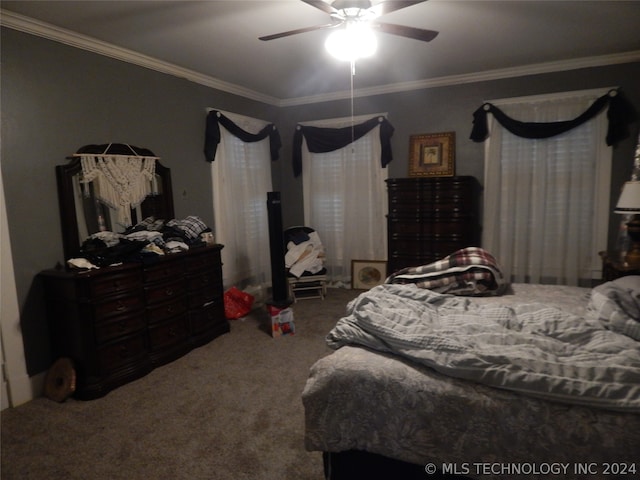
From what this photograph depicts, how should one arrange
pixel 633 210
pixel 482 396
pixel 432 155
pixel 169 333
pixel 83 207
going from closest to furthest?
pixel 482 396 → pixel 83 207 → pixel 633 210 → pixel 169 333 → pixel 432 155

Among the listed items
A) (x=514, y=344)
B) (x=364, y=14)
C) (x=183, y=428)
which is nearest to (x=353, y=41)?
(x=364, y=14)

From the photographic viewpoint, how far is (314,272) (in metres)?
4.55

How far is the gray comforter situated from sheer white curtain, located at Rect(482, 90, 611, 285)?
2.43 metres

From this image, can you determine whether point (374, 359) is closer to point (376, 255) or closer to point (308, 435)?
point (308, 435)

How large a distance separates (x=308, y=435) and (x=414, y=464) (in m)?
0.42

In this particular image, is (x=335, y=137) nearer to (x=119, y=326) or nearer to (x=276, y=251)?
(x=276, y=251)

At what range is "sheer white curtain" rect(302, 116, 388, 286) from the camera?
15.9ft

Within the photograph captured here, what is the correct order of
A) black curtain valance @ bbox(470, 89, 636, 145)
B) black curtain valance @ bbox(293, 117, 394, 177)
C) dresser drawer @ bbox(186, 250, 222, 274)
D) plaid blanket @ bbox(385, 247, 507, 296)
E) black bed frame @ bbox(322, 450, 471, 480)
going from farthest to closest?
black curtain valance @ bbox(293, 117, 394, 177), black curtain valance @ bbox(470, 89, 636, 145), dresser drawer @ bbox(186, 250, 222, 274), plaid blanket @ bbox(385, 247, 507, 296), black bed frame @ bbox(322, 450, 471, 480)

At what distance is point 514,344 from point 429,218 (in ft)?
9.00

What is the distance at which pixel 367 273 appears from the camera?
4.89 meters

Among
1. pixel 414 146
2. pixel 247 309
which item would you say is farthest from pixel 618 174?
pixel 247 309

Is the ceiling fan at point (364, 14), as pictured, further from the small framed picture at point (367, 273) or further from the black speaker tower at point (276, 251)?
the small framed picture at point (367, 273)

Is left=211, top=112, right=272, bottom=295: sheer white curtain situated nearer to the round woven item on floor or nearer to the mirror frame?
the mirror frame

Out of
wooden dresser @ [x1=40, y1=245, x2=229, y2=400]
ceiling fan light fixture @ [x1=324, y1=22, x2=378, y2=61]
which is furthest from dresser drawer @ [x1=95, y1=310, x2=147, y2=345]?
ceiling fan light fixture @ [x1=324, y1=22, x2=378, y2=61]
